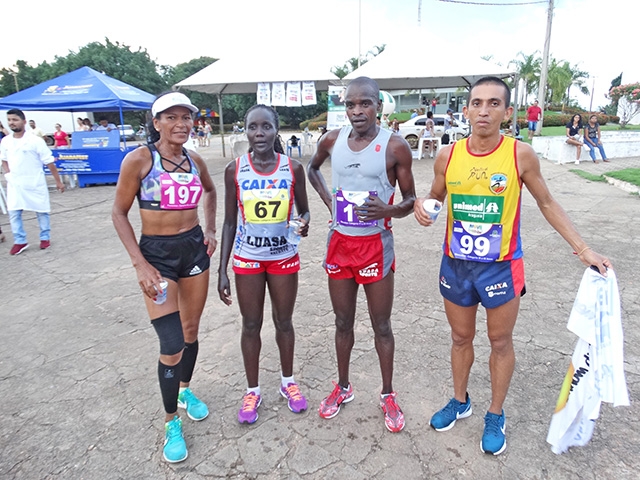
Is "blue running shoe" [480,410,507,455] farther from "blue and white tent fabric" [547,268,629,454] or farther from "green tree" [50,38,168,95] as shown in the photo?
"green tree" [50,38,168,95]

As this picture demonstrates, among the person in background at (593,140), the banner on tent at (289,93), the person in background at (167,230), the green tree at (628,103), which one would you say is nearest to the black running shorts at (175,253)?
the person in background at (167,230)

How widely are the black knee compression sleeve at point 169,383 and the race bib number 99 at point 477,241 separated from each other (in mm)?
1775

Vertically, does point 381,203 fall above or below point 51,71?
below

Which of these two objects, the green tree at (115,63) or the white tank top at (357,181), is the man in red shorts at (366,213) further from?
the green tree at (115,63)

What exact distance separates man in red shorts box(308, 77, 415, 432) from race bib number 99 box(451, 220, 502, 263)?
1.12 feet

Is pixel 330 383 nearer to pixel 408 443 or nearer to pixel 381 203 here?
pixel 408 443

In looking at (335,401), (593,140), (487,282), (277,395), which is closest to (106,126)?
(277,395)

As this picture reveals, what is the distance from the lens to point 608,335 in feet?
7.06

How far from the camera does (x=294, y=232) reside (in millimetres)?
2664

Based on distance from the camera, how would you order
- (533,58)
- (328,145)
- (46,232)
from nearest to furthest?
(328,145) < (46,232) < (533,58)

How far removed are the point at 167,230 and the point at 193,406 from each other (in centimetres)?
120

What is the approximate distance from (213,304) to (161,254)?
2117 millimetres

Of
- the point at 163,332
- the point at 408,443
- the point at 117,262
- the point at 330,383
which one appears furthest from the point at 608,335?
the point at 117,262

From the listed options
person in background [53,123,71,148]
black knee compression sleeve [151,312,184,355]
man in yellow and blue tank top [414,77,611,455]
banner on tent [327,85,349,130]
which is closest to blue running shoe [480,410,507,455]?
man in yellow and blue tank top [414,77,611,455]
